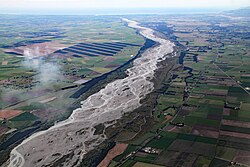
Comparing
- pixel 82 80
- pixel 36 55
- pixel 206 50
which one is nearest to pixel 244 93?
pixel 82 80

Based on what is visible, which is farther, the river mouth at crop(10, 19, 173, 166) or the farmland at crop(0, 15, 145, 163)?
the farmland at crop(0, 15, 145, 163)

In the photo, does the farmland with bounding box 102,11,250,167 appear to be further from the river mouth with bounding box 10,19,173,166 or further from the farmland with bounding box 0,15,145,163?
the farmland with bounding box 0,15,145,163

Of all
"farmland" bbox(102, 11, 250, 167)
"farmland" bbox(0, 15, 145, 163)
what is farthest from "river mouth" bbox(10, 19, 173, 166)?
"farmland" bbox(102, 11, 250, 167)

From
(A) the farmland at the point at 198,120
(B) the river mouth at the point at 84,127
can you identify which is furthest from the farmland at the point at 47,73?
(A) the farmland at the point at 198,120

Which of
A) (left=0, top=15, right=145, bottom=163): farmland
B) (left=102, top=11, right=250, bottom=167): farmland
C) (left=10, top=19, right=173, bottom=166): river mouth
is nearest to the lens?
(left=102, top=11, right=250, bottom=167): farmland

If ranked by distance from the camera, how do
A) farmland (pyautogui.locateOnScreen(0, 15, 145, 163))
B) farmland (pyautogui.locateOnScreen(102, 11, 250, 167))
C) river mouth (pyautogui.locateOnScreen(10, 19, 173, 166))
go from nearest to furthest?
farmland (pyautogui.locateOnScreen(102, 11, 250, 167)) → river mouth (pyautogui.locateOnScreen(10, 19, 173, 166)) → farmland (pyautogui.locateOnScreen(0, 15, 145, 163))

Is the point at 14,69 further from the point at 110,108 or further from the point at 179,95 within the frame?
the point at 179,95

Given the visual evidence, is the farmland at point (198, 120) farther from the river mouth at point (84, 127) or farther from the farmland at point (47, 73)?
the farmland at point (47, 73)

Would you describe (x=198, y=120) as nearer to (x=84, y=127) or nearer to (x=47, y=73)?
(x=84, y=127)
